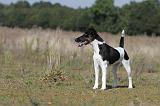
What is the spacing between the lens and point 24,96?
11.9 m

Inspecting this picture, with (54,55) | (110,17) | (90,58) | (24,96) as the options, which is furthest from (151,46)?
(110,17)

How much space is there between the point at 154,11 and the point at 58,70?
1638 inches

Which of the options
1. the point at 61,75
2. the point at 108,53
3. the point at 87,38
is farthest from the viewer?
the point at 61,75

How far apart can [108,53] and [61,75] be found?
225 centimetres

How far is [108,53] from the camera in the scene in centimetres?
1309

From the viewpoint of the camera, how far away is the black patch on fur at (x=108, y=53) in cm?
1299

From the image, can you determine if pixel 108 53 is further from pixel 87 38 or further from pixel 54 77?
pixel 54 77

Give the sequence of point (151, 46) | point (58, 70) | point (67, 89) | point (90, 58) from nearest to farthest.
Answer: point (67, 89) → point (58, 70) → point (90, 58) → point (151, 46)

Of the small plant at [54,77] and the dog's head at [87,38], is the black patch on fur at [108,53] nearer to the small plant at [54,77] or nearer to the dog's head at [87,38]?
the dog's head at [87,38]

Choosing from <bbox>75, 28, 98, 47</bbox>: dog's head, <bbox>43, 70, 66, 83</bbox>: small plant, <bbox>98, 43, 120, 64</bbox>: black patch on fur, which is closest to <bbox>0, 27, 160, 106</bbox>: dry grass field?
<bbox>43, 70, 66, 83</bbox>: small plant

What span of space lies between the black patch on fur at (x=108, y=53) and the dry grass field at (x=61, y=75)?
771 millimetres

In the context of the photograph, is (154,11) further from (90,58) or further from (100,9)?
(90,58)

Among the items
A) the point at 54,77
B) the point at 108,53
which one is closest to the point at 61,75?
the point at 54,77

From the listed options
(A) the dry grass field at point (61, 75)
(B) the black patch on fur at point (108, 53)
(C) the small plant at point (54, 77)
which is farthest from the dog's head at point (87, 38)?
(C) the small plant at point (54, 77)
